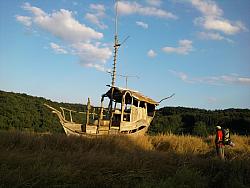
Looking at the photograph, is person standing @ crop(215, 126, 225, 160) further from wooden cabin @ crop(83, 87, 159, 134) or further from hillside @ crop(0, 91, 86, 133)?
hillside @ crop(0, 91, 86, 133)

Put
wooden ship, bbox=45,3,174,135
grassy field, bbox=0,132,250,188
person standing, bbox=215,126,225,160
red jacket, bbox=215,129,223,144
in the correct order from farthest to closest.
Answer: wooden ship, bbox=45,3,174,135 < red jacket, bbox=215,129,223,144 < person standing, bbox=215,126,225,160 < grassy field, bbox=0,132,250,188

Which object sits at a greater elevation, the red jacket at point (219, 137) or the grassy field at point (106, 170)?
the red jacket at point (219, 137)

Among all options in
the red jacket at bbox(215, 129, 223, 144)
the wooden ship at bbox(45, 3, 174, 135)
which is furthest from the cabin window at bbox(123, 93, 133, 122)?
the red jacket at bbox(215, 129, 223, 144)

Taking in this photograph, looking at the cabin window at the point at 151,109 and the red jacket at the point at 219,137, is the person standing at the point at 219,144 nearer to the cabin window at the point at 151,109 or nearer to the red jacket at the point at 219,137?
the red jacket at the point at 219,137

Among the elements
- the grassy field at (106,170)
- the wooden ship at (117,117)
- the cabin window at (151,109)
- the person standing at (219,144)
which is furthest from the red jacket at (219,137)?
the cabin window at (151,109)

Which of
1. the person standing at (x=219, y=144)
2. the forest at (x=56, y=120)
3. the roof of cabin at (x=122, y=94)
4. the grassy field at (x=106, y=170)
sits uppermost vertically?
the roof of cabin at (x=122, y=94)

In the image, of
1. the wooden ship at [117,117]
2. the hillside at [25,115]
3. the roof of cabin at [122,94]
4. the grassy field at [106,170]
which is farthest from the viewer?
the hillside at [25,115]

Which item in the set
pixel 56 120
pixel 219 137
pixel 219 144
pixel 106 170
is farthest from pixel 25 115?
pixel 106 170

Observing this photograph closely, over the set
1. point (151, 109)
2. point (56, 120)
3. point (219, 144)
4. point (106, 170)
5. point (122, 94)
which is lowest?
point (106, 170)

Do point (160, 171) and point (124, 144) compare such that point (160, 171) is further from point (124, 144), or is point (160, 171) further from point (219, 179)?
point (124, 144)

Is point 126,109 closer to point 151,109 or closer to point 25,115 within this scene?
point 151,109

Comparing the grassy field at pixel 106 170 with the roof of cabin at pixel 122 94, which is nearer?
the grassy field at pixel 106 170

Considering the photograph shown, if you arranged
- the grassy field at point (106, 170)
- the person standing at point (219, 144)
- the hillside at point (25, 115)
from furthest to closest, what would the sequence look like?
the hillside at point (25, 115)
the person standing at point (219, 144)
the grassy field at point (106, 170)

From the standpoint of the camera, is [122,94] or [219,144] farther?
[122,94]
